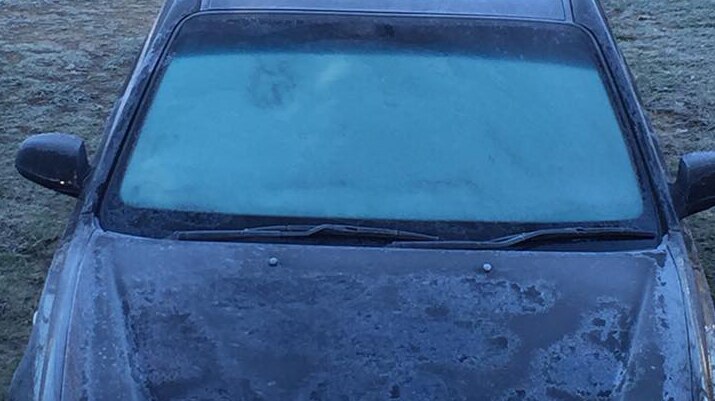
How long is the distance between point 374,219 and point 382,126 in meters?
0.33

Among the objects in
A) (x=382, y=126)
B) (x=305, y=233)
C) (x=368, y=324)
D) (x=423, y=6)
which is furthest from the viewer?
(x=423, y=6)

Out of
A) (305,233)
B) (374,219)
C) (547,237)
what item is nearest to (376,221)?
(374,219)

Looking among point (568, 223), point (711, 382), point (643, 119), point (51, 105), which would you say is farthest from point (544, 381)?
point (51, 105)

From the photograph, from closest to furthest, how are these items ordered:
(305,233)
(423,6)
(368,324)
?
(368,324)
(305,233)
(423,6)

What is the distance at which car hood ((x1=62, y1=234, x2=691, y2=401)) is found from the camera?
2.52 meters

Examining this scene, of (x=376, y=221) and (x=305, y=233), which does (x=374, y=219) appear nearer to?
(x=376, y=221)

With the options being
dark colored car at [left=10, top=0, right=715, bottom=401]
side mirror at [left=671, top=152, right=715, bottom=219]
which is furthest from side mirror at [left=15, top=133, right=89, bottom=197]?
side mirror at [left=671, top=152, right=715, bottom=219]

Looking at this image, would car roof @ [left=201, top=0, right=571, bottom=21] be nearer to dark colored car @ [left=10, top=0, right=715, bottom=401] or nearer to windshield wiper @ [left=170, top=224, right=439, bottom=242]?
dark colored car @ [left=10, top=0, right=715, bottom=401]

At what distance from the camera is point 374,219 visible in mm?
3018

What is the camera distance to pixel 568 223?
3023 millimetres

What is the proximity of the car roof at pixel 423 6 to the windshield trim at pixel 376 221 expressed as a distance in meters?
0.02

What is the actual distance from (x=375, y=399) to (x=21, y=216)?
345cm

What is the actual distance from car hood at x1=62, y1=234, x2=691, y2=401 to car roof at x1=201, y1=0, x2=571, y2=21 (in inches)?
35.5

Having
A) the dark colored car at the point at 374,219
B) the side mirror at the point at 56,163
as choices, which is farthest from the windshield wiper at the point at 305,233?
the side mirror at the point at 56,163
